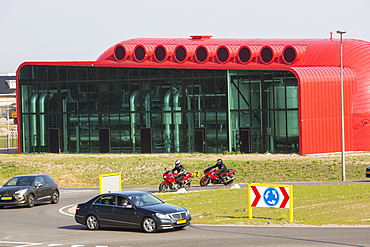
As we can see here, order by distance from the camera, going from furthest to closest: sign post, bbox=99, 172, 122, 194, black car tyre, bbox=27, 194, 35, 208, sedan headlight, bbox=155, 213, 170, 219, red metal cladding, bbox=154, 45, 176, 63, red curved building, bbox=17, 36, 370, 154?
red metal cladding, bbox=154, 45, 176, 63 → red curved building, bbox=17, 36, 370, 154 → black car tyre, bbox=27, 194, 35, 208 → sign post, bbox=99, 172, 122, 194 → sedan headlight, bbox=155, 213, 170, 219

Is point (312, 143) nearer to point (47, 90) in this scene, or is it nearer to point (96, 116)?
point (96, 116)

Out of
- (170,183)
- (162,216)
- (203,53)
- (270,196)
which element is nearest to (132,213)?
(162,216)

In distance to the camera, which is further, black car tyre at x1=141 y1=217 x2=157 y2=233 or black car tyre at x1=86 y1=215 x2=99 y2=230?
black car tyre at x1=86 y1=215 x2=99 y2=230

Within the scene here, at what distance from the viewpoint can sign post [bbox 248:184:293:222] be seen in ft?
72.6

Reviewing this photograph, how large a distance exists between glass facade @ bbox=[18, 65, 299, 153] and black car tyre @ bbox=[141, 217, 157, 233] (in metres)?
38.2

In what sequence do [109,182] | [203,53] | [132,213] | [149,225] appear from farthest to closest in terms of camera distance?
[203,53] < [109,182] < [132,213] < [149,225]

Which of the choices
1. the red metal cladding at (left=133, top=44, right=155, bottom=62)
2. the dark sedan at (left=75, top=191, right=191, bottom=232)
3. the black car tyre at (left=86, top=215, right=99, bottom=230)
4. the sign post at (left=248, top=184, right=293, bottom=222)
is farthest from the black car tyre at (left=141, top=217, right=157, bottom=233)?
the red metal cladding at (left=133, top=44, right=155, bottom=62)

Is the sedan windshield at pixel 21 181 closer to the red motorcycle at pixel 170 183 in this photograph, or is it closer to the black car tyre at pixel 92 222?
the red motorcycle at pixel 170 183

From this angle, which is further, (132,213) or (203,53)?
(203,53)

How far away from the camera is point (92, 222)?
22.7 m

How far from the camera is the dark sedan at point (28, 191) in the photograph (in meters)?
30.7

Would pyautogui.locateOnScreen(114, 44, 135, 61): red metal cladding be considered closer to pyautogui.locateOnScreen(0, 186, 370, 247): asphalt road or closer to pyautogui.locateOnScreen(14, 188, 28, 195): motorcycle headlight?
pyautogui.locateOnScreen(14, 188, 28, 195): motorcycle headlight

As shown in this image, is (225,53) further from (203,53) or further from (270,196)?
(270,196)

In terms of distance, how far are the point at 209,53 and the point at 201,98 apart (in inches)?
231
